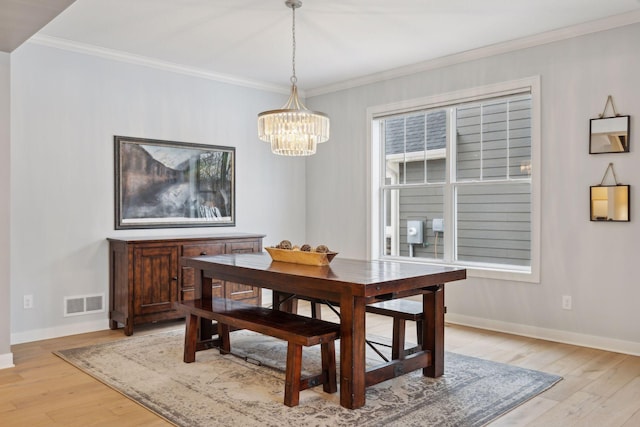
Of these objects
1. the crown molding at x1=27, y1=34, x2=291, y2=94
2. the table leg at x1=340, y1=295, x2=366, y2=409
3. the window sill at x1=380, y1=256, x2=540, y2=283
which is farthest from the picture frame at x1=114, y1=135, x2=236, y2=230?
the table leg at x1=340, y1=295, x2=366, y2=409

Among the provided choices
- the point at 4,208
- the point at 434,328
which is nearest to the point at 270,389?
the point at 434,328

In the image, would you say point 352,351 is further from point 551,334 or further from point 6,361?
point 6,361

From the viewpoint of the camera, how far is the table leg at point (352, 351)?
2893 mm

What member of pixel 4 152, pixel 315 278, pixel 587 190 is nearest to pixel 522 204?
pixel 587 190

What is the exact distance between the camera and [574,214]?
4.35m

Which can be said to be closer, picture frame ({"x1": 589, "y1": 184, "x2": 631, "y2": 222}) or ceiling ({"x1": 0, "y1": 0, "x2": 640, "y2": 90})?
ceiling ({"x1": 0, "y1": 0, "x2": 640, "y2": 90})

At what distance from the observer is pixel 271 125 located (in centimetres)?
368

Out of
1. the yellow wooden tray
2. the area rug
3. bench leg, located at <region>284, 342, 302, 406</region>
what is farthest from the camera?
the yellow wooden tray

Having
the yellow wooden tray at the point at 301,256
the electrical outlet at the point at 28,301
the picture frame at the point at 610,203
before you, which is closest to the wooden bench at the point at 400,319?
the yellow wooden tray at the point at 301,256

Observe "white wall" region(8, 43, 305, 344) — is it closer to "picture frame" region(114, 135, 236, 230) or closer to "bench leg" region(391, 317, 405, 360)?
"picture frame" region(114, 135, 236, 230)

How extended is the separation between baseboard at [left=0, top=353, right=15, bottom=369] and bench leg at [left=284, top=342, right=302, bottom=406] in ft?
7.16

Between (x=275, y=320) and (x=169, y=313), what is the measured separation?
1994 millimetres

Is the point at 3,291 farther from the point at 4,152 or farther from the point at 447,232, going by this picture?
the point at 447,232

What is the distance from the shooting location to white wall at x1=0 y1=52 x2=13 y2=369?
369cm
